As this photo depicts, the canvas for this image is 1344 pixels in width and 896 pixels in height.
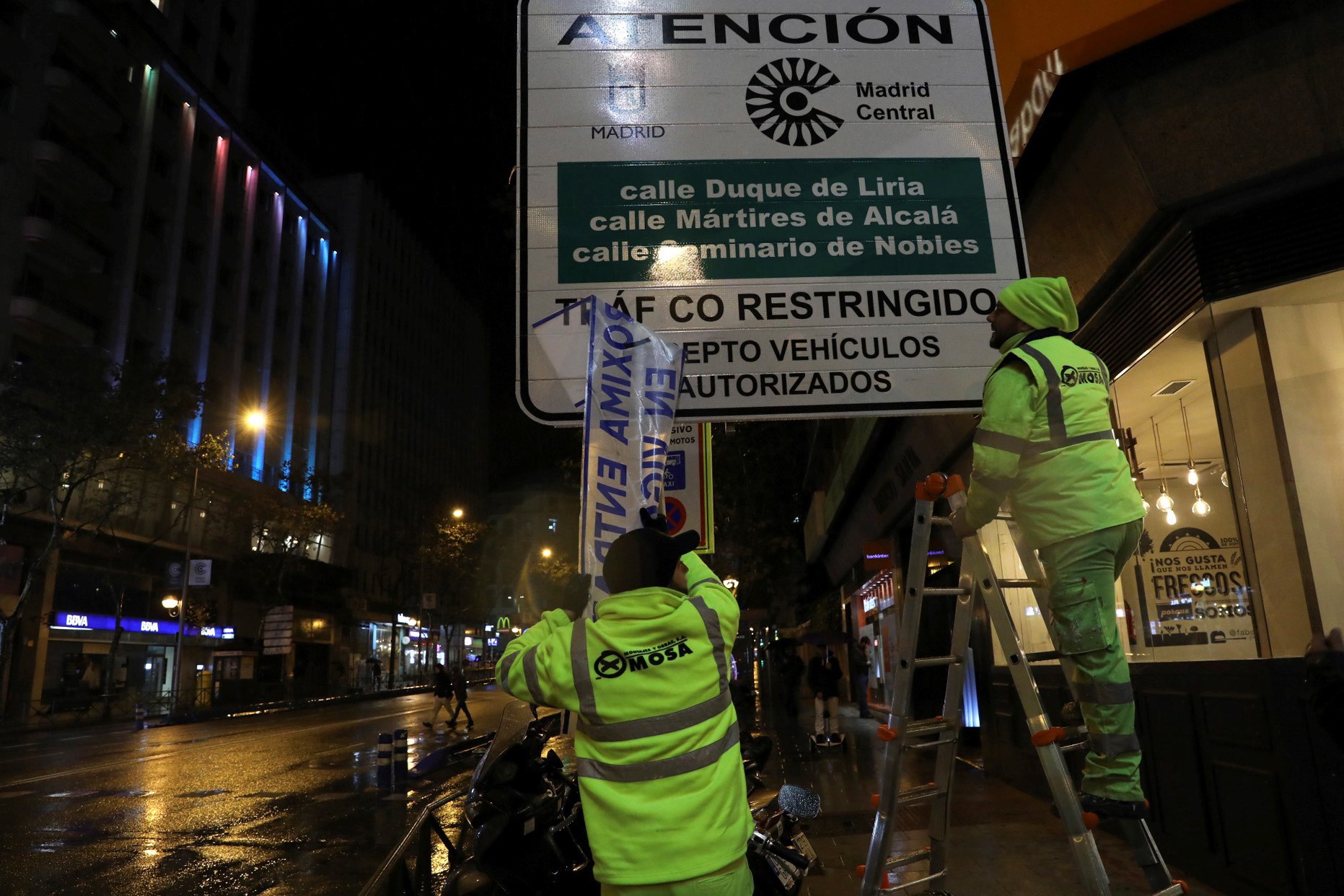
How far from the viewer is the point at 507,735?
3.82 meters

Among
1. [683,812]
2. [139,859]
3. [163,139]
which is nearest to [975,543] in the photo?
[683,812]

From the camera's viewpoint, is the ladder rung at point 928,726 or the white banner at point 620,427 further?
the white banner at point 620,427

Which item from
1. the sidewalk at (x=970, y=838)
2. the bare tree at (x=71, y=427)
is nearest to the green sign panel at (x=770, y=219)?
the sidewalk at (x=970, y=838)

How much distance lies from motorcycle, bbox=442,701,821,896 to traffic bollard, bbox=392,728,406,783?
9128mm

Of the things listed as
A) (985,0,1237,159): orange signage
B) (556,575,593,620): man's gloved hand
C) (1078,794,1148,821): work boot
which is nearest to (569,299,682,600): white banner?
(556,575,593,620): man's gloved hand

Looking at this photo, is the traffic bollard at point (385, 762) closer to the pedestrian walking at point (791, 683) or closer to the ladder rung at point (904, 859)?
the ladder rung at point (904, 859)

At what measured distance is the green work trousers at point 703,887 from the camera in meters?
2.30

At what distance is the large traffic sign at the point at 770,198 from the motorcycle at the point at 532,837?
148 cm

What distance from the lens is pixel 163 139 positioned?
132ft

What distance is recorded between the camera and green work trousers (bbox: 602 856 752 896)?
2.30 m

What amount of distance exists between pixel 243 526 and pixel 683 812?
134 feet

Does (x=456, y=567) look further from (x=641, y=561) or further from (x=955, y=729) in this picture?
(x=641, y=561)

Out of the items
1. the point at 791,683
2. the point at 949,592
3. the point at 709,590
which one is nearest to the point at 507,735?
the point at 709,590

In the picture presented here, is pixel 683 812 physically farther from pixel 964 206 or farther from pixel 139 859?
pixel 139 859
